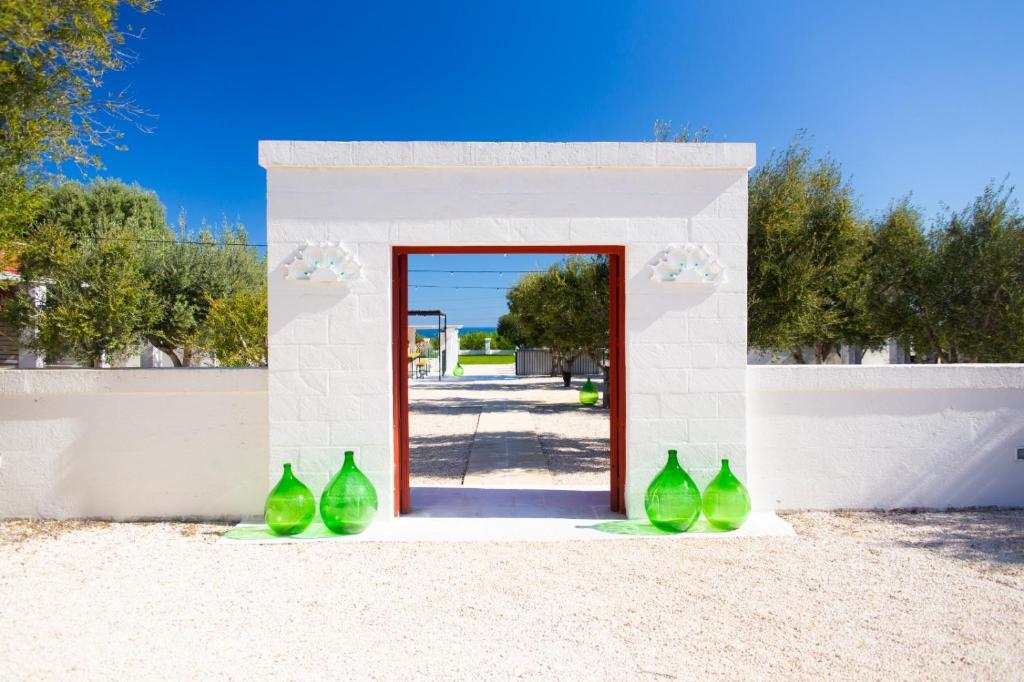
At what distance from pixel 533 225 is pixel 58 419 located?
163 inches

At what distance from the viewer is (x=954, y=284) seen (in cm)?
912

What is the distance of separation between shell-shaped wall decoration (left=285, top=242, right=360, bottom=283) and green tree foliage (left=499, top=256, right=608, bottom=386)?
5262mm

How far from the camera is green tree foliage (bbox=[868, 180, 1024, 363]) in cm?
852

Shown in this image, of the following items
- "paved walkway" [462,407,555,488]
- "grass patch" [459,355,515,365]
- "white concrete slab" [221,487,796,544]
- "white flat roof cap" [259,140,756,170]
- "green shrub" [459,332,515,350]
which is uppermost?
"white flat roof cap" [259,140,756,170]

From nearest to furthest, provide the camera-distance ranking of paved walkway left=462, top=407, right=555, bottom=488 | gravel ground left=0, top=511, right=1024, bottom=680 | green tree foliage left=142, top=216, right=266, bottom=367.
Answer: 1. gravel ground left=0, top=511, right=1024, bottom=680
2. paved walkway left=462, top=407, right=555, bottom=488
3. green tree foliage left=142, top=216, right=266, bottom=367

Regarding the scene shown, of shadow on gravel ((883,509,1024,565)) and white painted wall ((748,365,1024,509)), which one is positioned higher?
white painted wall ((748,365,1024,509))

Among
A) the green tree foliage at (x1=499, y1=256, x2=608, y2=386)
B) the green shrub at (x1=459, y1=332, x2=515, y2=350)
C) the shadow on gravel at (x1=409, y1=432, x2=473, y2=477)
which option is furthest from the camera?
the green shrub at (x1=459, y1=332, x2=515, y2=350)

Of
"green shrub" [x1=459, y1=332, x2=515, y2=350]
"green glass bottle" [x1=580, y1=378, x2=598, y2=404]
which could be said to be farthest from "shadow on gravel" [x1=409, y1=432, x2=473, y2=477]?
"green shrub" [x1=459, y1=332, x2=515, y2=350]

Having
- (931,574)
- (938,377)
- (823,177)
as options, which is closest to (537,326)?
(823,177)

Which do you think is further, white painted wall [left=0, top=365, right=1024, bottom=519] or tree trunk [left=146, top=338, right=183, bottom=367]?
tree trunk [left=146, top=338, right=183, bottom=367]

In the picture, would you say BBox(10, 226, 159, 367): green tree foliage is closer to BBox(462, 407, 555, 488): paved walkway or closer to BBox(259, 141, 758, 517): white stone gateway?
BBox(259, 141, 758, 517): white stone gateway

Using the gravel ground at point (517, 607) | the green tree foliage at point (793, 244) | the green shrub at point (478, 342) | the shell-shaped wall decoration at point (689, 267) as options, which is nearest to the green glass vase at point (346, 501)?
the gravel ground at point (517, 607)

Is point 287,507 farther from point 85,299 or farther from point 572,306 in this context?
point 572,306

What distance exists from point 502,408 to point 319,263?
10.8 metres
